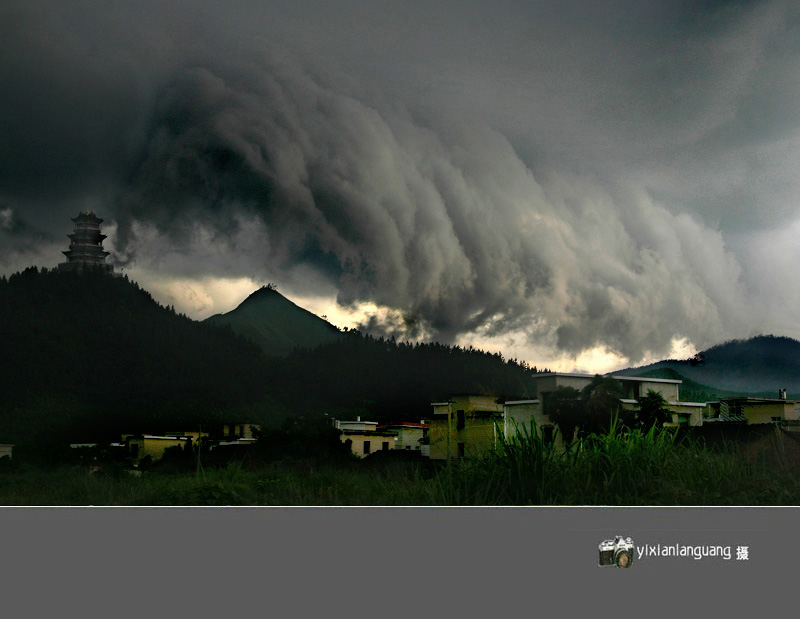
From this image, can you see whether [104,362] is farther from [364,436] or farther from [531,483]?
[531,483]

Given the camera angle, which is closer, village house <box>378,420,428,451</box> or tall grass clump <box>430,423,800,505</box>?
tall grass clump <box>430,423,800,505</box>

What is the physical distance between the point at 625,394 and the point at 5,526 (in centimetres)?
449

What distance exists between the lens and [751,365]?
699cm

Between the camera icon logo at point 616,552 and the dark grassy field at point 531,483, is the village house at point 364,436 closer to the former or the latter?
the dark grassy field at point 531,483

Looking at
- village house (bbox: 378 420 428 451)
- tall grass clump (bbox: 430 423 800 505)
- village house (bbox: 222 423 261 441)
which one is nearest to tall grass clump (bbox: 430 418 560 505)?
tall grass clump (bbox: 430 423 800 505)

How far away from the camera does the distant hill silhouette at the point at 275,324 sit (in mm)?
6812

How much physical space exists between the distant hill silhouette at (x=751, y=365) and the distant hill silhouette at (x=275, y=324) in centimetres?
305

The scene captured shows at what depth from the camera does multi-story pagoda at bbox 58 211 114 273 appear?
21.3 ft

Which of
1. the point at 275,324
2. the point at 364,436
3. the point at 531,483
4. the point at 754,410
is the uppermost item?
the point at 275,324

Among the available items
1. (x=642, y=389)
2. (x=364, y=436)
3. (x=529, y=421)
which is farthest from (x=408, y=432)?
(x=642, y=389)

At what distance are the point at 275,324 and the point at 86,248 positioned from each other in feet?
5.94

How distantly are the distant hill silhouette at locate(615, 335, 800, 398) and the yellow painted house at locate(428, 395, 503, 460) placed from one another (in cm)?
156

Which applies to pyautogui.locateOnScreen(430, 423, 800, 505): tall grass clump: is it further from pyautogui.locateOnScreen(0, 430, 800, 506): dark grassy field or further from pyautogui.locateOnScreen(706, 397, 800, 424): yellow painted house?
pyautogui.locateOnScreen(706, 397, 800, 424): yellow painted house

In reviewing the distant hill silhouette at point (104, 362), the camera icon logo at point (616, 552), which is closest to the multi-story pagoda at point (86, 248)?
the distant hill silhouette at point (104, 362)
